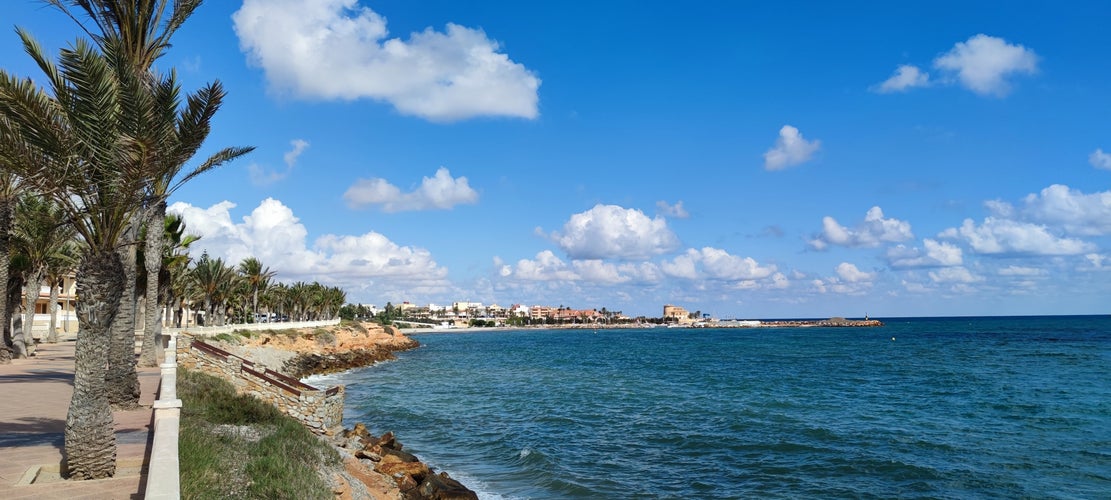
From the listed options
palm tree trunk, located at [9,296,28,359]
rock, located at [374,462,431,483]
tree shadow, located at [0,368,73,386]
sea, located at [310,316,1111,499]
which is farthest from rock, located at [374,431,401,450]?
palm tree trunk, located at [9,296,28,359]

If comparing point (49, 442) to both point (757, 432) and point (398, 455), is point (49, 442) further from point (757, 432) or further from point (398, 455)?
point (757, 432)

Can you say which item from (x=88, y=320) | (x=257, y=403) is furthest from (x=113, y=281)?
(x=257, y=403)

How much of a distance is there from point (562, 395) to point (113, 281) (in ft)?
94.2

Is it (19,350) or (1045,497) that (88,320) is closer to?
(1045,497)

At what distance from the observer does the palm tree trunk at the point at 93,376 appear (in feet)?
28.8

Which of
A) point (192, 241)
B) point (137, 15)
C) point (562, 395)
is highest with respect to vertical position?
point (137, 15)

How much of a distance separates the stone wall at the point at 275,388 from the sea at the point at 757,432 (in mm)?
3159

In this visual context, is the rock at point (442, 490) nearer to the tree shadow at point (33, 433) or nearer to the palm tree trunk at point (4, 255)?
the tree shadow at point (33, 433)

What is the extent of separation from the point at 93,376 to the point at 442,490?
26.7ft

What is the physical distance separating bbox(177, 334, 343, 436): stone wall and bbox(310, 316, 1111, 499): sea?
3159 mm

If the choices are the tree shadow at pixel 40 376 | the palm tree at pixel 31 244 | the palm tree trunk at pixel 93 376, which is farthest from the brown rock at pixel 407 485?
the palm tree at pixel 31 244

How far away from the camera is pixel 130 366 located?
49.5 feet

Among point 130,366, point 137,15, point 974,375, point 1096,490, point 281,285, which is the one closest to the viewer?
point 137,15

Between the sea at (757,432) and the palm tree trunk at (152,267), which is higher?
the palm tree trunk at (152,267)
